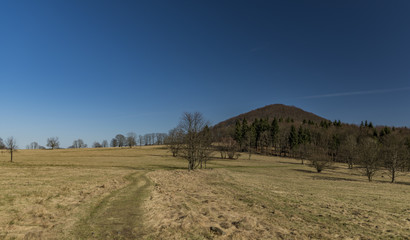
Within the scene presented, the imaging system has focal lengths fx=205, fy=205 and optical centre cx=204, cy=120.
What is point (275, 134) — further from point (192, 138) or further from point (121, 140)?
point (121, 140)

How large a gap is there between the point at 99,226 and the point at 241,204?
322 inches

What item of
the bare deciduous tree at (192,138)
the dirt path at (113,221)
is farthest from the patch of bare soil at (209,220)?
the bare deciduous tree at (192,138)

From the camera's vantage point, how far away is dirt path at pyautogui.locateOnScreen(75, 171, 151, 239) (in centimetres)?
822

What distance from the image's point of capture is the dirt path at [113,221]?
324 inches

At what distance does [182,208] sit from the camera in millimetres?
11812

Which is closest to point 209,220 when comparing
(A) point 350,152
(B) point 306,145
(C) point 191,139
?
(C) point 191,139

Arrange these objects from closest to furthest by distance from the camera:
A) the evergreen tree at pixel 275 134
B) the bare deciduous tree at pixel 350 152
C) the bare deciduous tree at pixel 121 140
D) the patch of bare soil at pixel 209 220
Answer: the patch of bare soil at pixel 209 220 < the bare deciduous tree at pixel 350 152 < the evergreen tree at pixel 275 134 < the bare deciduous tree at pixel 121 140

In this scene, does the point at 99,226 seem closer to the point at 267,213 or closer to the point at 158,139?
the point at 267,213

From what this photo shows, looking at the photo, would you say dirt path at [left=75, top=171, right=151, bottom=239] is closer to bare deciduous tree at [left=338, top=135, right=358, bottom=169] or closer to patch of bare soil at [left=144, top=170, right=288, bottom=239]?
patch of bare soil at [left=144, top=170, right=288, bottom=239]

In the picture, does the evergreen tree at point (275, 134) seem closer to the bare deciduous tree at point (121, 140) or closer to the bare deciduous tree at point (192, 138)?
the bare deciduous tree at point (192, 138)

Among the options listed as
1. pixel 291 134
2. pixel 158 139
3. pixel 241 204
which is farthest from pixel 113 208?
pixel 158 139

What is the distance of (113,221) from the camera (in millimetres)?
9719

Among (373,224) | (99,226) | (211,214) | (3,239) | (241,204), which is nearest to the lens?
(3,239)

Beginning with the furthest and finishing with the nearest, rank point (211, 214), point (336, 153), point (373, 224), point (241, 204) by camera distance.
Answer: point (336, 153), point (241, 204), point (211, 214), point (373, 224)
